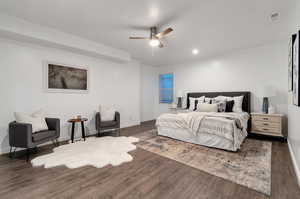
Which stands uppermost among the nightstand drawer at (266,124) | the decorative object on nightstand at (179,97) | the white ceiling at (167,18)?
the white ceiling at (167,18)

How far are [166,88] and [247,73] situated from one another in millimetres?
3464

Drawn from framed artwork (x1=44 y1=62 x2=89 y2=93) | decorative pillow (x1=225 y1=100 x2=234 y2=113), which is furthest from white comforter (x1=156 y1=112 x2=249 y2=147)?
framed artwork (x1=44 y1=62 x2=89 y2=93)

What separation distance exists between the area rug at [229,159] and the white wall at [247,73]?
164cm

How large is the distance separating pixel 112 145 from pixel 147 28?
116 inches

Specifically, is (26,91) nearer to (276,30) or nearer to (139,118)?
(139,118)

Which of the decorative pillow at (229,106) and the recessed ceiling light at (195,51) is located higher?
the recessed ceiling light at (195,51)

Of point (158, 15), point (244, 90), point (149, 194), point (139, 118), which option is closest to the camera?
point (149, 194)

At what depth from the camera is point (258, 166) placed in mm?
2316

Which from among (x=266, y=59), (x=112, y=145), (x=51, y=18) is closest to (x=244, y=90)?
(x=266, y=59)

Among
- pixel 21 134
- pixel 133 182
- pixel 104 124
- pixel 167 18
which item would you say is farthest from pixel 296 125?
pixel 21 134

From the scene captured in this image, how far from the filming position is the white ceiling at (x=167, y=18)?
235 cm

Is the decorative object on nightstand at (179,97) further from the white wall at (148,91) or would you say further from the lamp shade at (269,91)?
the lamp shade at (269,91)

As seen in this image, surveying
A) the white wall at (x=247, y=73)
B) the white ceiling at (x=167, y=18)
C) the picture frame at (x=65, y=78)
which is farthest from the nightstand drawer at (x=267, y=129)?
the picture frame at (x=65, y=78)

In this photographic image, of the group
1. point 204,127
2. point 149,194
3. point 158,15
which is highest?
point 158,15
